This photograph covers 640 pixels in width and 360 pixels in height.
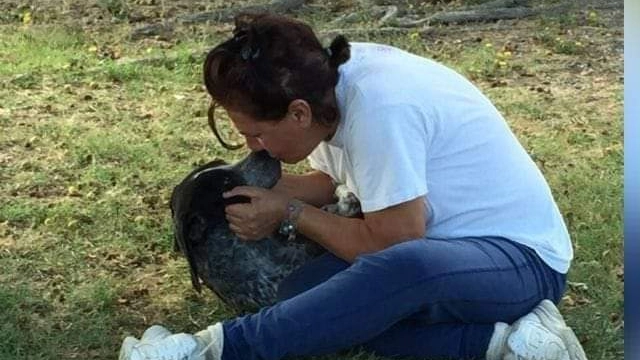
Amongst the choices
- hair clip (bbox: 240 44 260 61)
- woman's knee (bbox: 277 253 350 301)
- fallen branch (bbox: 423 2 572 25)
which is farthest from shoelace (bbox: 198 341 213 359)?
fallen branch (bbox: 423 2 572 25)

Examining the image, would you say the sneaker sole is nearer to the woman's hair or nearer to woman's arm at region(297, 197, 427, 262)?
woman's arm at region(297, 197, 427, 262)

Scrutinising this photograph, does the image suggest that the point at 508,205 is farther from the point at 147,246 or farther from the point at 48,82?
the point at 48,82

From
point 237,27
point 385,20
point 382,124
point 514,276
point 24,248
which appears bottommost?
point 385,20

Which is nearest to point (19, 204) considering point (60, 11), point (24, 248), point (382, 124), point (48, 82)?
point (24, 248)

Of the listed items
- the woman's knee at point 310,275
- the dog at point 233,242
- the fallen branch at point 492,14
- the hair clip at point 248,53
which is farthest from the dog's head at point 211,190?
the fallen branch at point 492,14

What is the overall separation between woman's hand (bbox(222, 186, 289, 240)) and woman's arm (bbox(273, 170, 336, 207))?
206 mm

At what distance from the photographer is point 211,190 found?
10.5 ft

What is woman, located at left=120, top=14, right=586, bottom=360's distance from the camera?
2932mm

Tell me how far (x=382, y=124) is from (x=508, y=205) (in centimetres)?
43

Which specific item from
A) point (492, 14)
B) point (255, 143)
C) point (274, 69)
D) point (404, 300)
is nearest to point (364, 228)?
point (404, 300)

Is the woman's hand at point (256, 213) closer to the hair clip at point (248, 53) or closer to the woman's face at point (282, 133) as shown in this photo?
the woman's face at point (282, 133)

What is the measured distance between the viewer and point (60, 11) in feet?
24.5

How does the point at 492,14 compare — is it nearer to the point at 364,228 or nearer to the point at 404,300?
the point at 364,228

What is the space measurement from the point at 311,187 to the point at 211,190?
1.12 ft
